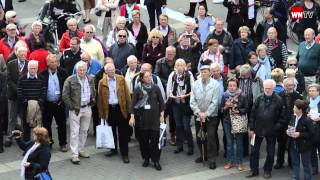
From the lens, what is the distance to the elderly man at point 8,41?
16.7 meters

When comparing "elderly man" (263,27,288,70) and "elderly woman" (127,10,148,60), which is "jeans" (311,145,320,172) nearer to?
"elderly man" (263,27,288,70)

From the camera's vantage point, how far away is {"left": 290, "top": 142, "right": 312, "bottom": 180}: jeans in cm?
1409

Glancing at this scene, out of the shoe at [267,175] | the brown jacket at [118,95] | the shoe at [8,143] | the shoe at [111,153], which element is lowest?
the shoe at [267,175]

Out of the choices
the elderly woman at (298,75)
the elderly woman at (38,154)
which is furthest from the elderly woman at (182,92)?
the elderly woman at (38,154)

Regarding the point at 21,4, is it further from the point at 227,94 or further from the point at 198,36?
the point at 227,94

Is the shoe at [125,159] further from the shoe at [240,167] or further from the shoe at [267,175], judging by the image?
the shoe at [267,175]

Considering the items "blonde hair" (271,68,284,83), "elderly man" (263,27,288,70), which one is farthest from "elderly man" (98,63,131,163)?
"elderly man" (263,27,288,70)

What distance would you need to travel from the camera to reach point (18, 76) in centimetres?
1557

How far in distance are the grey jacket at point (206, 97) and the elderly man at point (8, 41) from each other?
3.94m

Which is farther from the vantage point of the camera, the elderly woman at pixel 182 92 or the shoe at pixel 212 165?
the elderly woman at pixel 182 92

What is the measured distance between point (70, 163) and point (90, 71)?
174cm

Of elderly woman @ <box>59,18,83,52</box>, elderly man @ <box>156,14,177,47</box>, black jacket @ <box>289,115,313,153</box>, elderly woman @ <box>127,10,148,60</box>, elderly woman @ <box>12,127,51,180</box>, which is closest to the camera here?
elderly woman @ <box>12,127,51,180</box>

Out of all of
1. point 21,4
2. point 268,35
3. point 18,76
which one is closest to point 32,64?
point 18,76

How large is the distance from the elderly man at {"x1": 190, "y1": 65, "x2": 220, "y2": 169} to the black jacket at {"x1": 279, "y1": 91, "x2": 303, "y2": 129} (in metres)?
1.12
